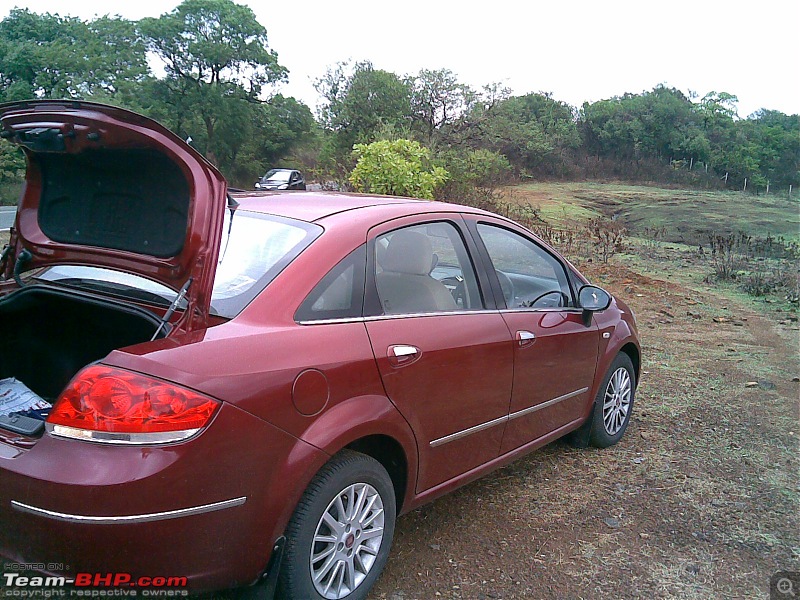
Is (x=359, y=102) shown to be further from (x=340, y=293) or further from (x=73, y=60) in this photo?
(x=340, y=293)

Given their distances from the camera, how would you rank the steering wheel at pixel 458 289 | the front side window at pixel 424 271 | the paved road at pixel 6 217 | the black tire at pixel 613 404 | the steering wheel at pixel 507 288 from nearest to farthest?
the front side window at pixel 424 271
the steering wheel at pixel 458 289
the steering wheel at pixel 507 288
the black tire at pixel 613 404
the paved road at pixel 6 217

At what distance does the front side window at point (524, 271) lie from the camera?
3.80m

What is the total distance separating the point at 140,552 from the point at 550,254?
296 centimetres

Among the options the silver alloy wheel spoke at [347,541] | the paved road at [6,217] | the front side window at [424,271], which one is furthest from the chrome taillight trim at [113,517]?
the paved road at [6,217]

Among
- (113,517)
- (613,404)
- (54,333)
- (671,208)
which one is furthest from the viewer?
(671,208)

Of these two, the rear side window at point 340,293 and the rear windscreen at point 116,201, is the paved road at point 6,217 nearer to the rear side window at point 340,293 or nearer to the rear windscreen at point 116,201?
the rear windscreen at point 116,201

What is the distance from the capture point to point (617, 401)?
4.74 m

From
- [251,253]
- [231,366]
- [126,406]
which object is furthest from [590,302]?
[126,406]

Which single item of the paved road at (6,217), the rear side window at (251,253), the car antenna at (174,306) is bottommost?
the paved road at (6,217)

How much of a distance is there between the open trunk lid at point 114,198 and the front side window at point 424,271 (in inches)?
30.9

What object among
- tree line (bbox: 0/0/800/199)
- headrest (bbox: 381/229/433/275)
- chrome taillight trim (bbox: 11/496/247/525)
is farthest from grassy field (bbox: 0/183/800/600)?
tree line (bbox: 0/0/800/199)

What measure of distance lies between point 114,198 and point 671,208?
2818 centimetres

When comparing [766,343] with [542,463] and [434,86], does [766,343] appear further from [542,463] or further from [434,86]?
[434,86]

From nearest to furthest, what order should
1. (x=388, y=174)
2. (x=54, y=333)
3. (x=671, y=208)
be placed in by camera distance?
1. (x=54, y=333)
2. (x=388, y=174)
3. (x=671, y=208)
